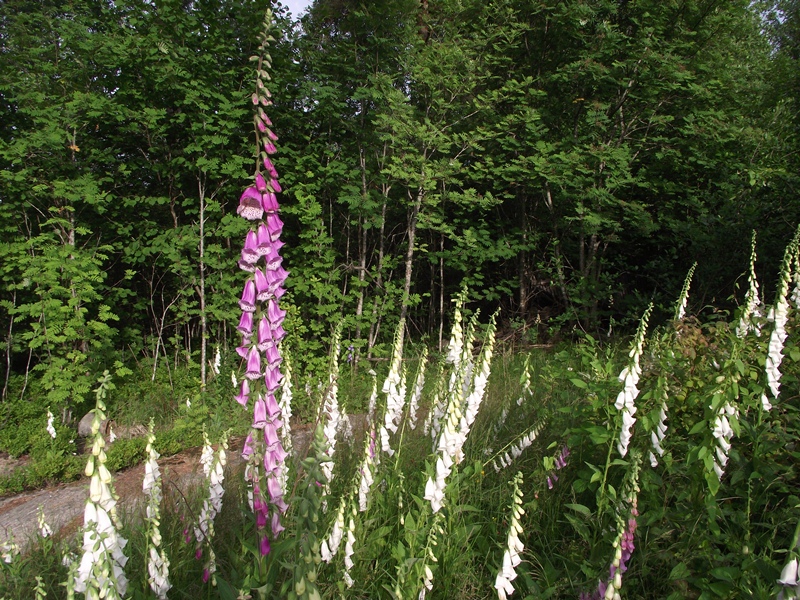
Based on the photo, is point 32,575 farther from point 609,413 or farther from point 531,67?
point 531,67

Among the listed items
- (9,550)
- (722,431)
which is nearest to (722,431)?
(722,431)

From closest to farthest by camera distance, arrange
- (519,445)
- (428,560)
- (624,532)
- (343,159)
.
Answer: (624,532) → (428,560) → (519,445) → (343,159)

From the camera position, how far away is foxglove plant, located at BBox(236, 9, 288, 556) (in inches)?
65.5

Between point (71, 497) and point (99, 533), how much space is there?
3.88 meters

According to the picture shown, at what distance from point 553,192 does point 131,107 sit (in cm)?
674

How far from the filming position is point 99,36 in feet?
18.3

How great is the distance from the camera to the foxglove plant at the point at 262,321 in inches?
65.5

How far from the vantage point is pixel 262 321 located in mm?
1679

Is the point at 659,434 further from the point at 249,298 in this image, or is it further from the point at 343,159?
the point at 343,159

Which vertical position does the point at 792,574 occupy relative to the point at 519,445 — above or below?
above

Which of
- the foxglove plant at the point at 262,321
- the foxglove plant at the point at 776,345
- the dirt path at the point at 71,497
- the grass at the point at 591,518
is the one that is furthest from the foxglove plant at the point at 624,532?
the dirt path at the point at 71,497

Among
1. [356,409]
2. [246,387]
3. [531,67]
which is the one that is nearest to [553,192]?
[531,67]

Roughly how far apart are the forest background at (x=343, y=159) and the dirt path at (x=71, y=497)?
128 cm

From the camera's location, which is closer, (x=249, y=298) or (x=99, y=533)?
(x=99, y=533)
